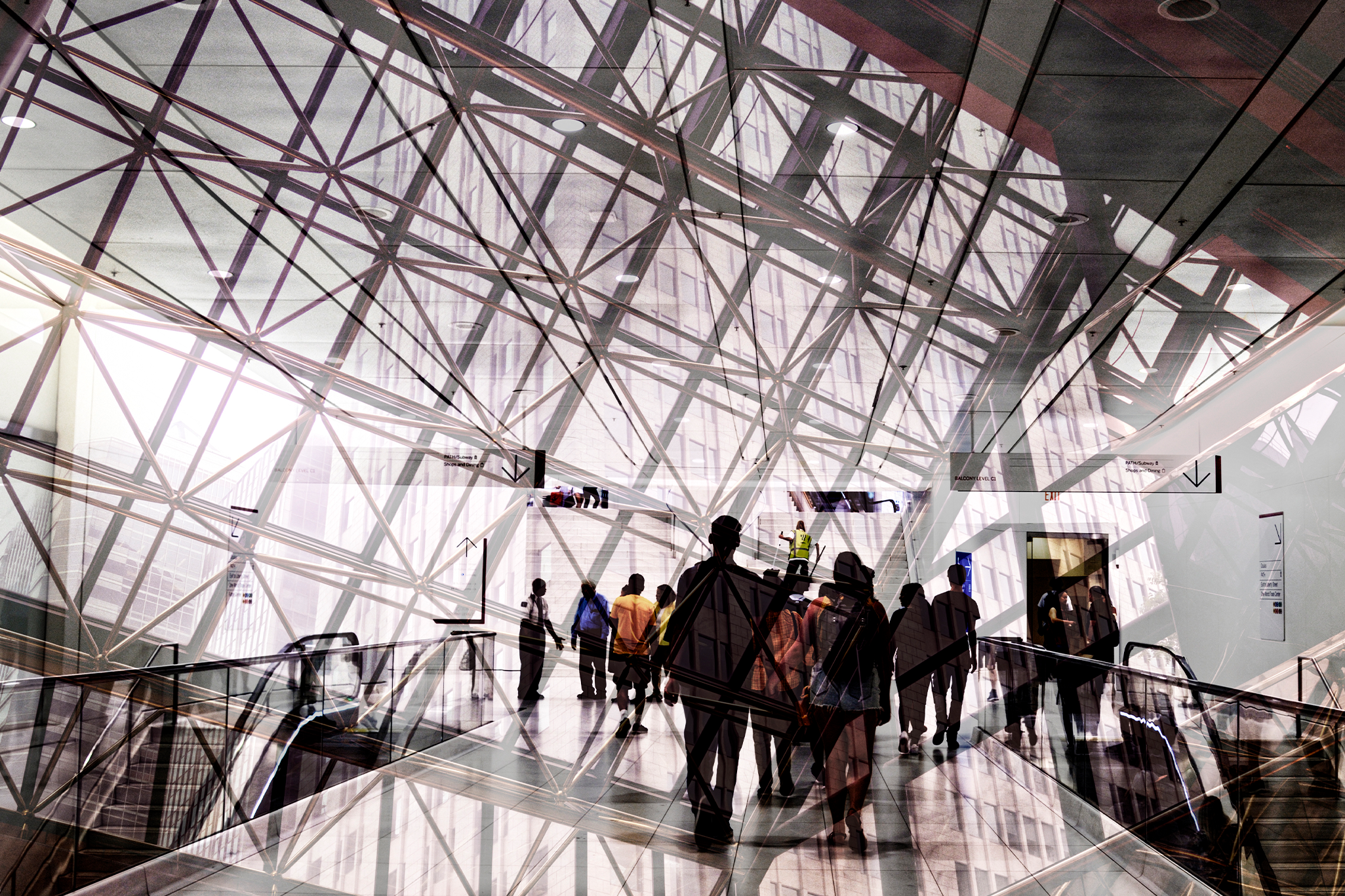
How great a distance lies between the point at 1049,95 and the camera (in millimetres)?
6023

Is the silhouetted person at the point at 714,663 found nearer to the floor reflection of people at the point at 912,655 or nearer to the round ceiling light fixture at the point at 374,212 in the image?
the floor reflection of people at the point at 912,655

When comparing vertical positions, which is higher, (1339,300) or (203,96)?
(1339,300)

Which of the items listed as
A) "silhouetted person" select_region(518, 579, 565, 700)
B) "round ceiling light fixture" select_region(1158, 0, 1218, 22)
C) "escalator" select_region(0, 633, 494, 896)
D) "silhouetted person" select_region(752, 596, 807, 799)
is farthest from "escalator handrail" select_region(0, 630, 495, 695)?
"round ceiling light fixture" select_region(1158, 0, 1218, 22)

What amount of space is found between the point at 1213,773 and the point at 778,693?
323 centimetres

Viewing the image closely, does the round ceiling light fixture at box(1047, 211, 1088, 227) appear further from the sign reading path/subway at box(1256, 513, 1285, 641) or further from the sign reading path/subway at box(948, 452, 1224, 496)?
the sign reading path/subway at box(948, 452, 1224, 496)

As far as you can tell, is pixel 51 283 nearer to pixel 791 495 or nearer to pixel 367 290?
pixel 367 290

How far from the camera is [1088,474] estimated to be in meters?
17.2

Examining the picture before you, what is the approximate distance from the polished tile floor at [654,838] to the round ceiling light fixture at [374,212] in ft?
18.9

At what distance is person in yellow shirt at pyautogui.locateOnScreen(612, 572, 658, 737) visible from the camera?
10672 mm

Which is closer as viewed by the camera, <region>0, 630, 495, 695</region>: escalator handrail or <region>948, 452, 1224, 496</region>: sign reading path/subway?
<region>0, 630, 495, 695</region>: escalator handrail

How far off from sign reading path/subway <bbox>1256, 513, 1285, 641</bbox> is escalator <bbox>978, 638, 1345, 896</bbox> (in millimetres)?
7535

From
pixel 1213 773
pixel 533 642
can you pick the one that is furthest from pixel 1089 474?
pixel 1213 773

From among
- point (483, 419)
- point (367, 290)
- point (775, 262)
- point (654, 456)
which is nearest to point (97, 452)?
point (483, 419)

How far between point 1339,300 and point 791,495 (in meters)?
11.7
